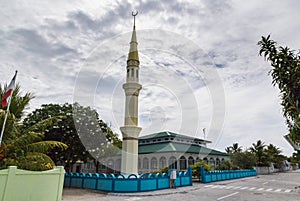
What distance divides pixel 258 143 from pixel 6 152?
46.2m

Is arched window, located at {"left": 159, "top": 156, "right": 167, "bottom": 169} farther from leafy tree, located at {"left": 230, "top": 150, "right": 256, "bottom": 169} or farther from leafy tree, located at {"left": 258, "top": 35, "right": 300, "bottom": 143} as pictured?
leafy tree, located at {"left": 258, "top": 35, "right": 300, "bottom": 143}

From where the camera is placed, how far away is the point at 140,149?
32.9 m

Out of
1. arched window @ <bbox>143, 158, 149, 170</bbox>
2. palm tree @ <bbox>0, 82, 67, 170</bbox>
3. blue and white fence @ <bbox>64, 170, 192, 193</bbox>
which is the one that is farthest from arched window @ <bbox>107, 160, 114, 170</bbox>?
palm tree @ <bbox>0, 82, 67, 170</bbox>

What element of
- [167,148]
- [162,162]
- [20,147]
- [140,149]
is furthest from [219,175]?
[20,147]

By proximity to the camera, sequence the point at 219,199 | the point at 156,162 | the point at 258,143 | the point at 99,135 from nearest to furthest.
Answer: the point at 219,199, the point at 99,135, the point at 156,162, the point at 258,143

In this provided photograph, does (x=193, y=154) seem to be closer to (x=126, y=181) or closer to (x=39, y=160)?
(x=126, y=181)

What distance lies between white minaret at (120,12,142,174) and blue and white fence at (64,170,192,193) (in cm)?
302

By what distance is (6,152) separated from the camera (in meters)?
10.4

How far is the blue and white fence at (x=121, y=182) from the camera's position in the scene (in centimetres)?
1334

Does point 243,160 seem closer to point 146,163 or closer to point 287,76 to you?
point 146,163

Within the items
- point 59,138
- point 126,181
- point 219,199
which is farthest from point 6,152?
point 219,199

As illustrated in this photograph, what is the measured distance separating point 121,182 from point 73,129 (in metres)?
8.28

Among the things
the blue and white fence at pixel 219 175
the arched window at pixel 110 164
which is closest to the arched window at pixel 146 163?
the arched window at pixel 110 164

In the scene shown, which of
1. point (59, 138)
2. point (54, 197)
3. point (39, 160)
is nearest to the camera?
point (54, 197)
